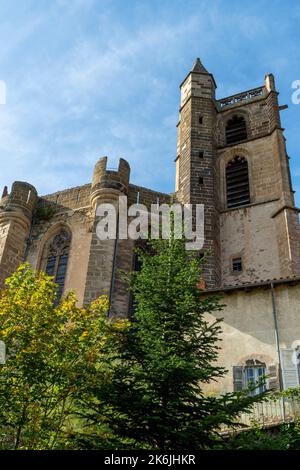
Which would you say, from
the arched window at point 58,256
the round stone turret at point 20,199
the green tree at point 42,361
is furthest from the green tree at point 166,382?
the round stone turret at point 20,199

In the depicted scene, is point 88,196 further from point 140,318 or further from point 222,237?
point 140,318

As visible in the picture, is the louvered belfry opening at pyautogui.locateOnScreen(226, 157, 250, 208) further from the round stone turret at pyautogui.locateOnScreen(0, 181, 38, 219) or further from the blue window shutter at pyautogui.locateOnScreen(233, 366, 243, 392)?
the blue window shutter at pyautogui.locateOnScreen(233, 366, 243, 392)

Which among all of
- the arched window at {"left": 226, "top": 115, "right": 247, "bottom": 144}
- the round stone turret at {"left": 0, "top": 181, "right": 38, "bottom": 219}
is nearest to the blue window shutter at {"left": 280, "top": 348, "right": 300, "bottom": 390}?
the round stone turret at {"left": 0, "top": 181, "right": 38, "bottom": 219}

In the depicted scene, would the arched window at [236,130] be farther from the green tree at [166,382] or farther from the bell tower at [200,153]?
the green tree at [166,382]

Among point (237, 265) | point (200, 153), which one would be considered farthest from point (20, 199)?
point (237, 265)

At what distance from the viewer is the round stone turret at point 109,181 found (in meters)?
17.9

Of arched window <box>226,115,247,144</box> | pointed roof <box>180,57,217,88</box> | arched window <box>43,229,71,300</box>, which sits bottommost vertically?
arched window <box>43,229,71,300</box>

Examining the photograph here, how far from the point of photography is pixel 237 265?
1855 cm

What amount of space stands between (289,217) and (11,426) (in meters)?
12.3

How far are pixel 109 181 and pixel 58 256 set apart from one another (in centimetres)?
294

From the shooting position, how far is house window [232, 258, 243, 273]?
18.4 meters

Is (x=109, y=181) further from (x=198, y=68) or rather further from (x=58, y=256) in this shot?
(x=198, y=68)

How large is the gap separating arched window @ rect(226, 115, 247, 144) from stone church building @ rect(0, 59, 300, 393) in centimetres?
4
